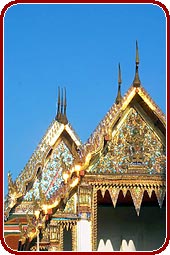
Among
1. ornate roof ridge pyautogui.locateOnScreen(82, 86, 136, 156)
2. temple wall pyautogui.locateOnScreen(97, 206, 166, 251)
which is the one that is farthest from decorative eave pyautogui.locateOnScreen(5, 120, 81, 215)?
temple wall pyautogui.locateOnScreen(97, 206, 166, 251)

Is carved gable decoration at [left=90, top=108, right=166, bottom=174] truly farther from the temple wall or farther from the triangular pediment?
the temple wall

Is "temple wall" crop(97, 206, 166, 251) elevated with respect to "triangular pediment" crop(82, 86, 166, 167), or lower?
lower

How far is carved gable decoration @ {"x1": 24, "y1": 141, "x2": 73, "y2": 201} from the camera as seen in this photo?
1203 centimetres

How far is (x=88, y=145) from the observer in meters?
11.0

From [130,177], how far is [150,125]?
0.90 meters

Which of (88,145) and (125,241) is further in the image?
(125,241)

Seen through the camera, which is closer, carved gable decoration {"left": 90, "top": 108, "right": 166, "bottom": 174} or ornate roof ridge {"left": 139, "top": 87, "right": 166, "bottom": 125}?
carved gable decoration {"left": 90, "top": 108, "right": 166, "bottom": 174}

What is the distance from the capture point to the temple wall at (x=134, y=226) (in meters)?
13.5

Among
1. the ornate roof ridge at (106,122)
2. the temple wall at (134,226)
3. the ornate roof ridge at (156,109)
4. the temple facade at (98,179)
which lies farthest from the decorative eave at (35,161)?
the ornate roof ridge at (156,109)

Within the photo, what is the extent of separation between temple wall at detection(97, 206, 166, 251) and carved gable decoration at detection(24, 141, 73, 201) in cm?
157

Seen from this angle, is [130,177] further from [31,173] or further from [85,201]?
[31,173]

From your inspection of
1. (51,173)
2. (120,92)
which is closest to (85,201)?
(51,173)

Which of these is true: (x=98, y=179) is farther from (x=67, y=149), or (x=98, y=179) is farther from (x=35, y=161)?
(x=35, y=161)

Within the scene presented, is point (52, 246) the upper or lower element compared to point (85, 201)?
lower
